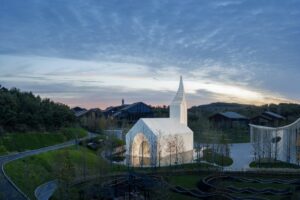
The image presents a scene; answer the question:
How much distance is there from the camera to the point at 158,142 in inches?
1373

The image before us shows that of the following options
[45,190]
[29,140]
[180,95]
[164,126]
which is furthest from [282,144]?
[29,140]

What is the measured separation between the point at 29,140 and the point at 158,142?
40.1 feet

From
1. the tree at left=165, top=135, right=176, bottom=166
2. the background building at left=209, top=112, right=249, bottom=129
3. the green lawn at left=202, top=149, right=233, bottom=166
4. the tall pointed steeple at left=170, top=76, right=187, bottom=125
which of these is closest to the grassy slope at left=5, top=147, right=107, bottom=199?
the tree at left=165, top=135, right=176, bottom=166

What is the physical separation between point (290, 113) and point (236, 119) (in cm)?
1358

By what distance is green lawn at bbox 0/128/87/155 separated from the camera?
29656 mm

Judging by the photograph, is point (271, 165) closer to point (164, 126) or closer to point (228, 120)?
point (164, 126)

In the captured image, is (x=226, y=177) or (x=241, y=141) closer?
(x=226, y=177)

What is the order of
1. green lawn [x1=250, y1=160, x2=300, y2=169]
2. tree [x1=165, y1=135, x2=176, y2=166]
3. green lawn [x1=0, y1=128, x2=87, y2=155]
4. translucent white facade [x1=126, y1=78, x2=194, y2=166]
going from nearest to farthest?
green lawn [x1=250, y1=160, x2=300, y2=169] < green lawn [x1=0, y1=128, x2=87, y2=155] < translucent white facade [x1=126, y1=78, x2=194, y2=166] < tree [x1=165, y1=135, x2=176, y2=166]

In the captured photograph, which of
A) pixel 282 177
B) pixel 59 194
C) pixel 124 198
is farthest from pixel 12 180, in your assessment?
pixel 282 177

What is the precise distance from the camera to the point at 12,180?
2020cm

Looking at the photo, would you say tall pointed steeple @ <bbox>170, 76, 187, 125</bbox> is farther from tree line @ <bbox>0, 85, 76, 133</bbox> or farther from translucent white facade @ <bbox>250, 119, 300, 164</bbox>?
tree line @ <bbox>0, 85, 76, 133</bbox>

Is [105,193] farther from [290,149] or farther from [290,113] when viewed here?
[290,113]

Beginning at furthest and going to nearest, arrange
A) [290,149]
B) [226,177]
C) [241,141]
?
[241,141] → [290,149] → [226,177]

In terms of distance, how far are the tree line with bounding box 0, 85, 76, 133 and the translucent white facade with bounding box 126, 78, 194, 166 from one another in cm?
902
